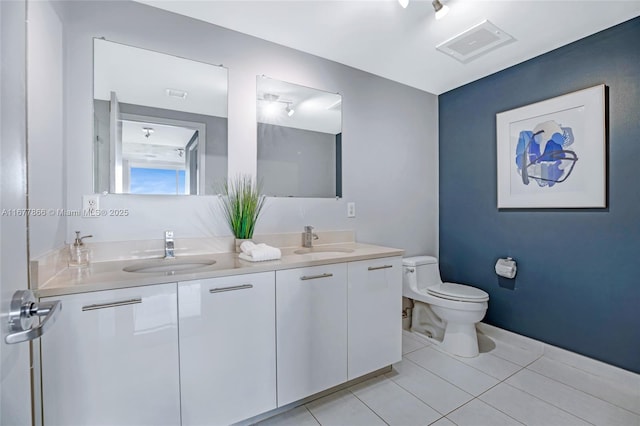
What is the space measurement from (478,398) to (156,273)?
188 centimetres

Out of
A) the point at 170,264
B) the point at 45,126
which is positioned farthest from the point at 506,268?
the point at 45,126

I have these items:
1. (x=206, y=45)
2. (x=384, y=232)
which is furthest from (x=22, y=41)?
(x=384, y=232)

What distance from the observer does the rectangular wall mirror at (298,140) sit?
1941mm

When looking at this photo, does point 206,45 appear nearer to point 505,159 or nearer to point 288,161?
point 288,161

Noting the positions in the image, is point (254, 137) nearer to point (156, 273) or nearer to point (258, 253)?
point (258, 253)

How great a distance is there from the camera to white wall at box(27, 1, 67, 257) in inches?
40.8

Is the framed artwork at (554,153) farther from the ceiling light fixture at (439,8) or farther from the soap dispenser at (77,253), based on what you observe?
the soap dispenser at (77,253)

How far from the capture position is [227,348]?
1290mm

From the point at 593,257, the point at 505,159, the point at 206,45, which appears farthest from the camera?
the point at 505,159

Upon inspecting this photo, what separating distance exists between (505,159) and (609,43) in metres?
0.88

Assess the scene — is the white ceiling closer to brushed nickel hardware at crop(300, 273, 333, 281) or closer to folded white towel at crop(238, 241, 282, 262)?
folded white towel at crop(238, 241, 282, 262)

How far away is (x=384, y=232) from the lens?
2.49 meters

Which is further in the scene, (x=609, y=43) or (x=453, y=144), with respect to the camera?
(x=453, y=144)

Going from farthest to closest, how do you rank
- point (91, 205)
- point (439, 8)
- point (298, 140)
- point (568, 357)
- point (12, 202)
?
1. point (298, 140)
2. point (568, 357)
3. point (439, 8)
4. point (91, 205)
5. point (12, 202)
